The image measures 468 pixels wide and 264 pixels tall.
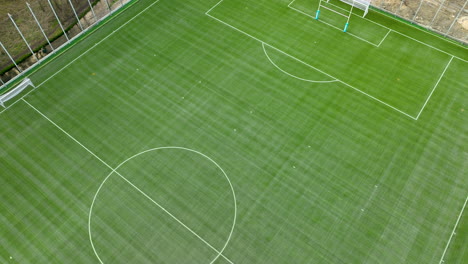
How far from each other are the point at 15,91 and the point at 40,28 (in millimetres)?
5777

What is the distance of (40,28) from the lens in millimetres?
26875

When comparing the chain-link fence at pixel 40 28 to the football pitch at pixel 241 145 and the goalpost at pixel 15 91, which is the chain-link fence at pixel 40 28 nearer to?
the goalpost at pixel 15 91

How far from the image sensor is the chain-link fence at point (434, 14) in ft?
93.0

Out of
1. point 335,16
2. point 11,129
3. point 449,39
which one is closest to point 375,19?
point 335,16

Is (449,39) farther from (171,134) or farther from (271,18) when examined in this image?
(171,134)

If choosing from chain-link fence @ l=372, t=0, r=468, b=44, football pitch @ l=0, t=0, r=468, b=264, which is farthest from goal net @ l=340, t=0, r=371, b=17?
chain-link fence @ l=372, t=0, r=468, b=44

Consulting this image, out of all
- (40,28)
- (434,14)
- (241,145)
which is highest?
(40,28)

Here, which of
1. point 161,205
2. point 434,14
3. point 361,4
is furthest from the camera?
point 434,14

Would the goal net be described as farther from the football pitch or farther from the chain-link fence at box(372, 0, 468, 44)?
the chain-link fence at box(372, 0, 468, 44)

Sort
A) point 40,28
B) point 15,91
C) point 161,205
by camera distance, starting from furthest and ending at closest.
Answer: point 40,28 → point 15,91 → point 161,205

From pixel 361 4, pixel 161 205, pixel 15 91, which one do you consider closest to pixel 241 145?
pixel 161 205

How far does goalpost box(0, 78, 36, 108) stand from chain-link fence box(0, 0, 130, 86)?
1.93m

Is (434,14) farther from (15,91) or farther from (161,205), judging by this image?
(15,91)

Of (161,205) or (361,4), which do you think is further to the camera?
(361,4)
